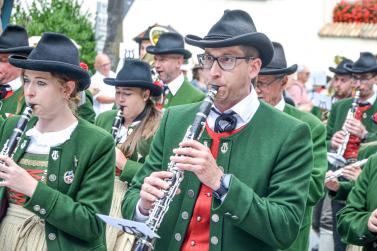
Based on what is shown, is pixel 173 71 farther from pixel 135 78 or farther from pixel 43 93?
pixel 43 93

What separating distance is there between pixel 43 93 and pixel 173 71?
4.61 metres

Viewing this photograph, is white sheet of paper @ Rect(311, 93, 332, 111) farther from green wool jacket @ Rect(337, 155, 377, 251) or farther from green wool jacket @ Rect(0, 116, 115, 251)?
green wool jacket @ Rect(0, 116, 115, 251)

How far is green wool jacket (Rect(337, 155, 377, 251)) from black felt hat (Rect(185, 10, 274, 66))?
1234 mm

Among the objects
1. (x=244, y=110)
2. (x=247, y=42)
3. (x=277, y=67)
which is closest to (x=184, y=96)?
(x=277, y=67)

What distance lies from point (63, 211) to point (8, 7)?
2.70m

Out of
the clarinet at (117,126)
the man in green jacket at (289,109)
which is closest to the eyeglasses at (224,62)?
the man in green jacket at (289,109)

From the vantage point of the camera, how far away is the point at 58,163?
17.3 ft

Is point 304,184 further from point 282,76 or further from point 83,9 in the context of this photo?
point 83,9

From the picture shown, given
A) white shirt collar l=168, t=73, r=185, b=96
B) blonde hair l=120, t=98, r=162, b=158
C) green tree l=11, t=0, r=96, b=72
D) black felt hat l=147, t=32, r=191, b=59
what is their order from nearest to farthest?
blonde hair l=120, t=98, r=162, b=158
white shirt collar l=168, t=73, r=185, b=96
black felt hat l=147, t=32, r=191, b=59
green tree l=11, t=0, r=96, b=72

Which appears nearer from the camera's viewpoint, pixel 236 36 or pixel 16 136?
pixel 236 36

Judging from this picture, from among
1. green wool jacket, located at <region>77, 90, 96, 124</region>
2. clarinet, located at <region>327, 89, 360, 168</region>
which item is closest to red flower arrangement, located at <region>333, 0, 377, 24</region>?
clarinet, located at <region>327, 89, 360, 168</region>

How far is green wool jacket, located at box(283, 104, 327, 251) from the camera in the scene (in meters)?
6.77

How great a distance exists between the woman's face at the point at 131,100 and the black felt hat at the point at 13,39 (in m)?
0.89

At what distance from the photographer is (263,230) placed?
4.46m
